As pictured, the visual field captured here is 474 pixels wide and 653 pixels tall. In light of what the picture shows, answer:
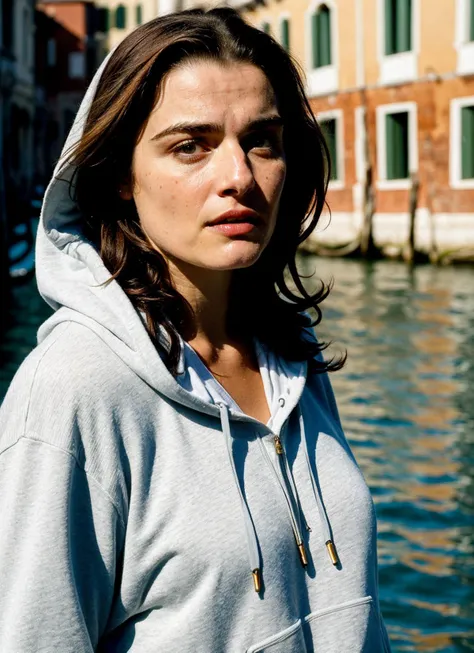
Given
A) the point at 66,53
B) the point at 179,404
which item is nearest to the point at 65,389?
the point at 179,404

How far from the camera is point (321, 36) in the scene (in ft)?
71.5

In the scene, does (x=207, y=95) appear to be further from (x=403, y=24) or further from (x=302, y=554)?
(x=403, y=24)

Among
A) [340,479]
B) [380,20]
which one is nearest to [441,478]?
[340,479]

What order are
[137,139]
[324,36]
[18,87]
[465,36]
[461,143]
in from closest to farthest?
1. [137,139]
2. [465,36]
3. [461,143]
4. [324,36]
5. [18,87]

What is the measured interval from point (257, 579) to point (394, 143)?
19.1 meters

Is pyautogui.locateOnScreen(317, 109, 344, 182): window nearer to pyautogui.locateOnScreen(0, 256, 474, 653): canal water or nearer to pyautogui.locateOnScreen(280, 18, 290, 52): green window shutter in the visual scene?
pyautogui.locateOnScreen(280, 18, 290, 52): green window shutter

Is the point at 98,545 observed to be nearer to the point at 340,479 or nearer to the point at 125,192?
the point at 340,479

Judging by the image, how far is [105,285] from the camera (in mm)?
1404

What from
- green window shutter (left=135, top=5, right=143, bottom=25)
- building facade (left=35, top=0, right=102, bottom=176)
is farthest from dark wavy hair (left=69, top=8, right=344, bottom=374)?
green window shutter (left=135, top=5, right=143, bottom=25)

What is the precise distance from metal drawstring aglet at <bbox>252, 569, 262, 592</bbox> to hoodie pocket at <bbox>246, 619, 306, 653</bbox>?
6 cm

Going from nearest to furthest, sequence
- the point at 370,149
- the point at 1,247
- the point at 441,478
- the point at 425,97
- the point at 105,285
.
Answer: the point at 105,285, the point at 441,478, the point at 1,247, the point at 425,97, the point at 370,149

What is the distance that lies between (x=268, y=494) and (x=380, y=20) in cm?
1953

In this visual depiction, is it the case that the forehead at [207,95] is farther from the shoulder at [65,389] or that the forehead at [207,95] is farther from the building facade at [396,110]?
the building facade at [396,110]

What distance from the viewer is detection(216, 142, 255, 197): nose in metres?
1.43
